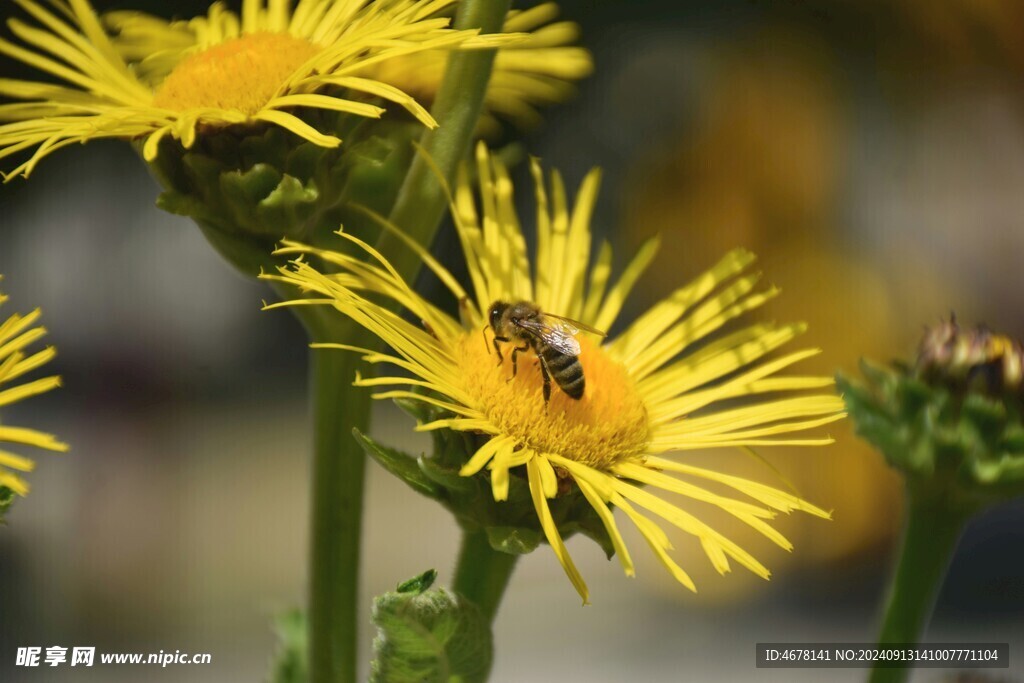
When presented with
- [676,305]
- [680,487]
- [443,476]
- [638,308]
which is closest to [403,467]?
[443,476]

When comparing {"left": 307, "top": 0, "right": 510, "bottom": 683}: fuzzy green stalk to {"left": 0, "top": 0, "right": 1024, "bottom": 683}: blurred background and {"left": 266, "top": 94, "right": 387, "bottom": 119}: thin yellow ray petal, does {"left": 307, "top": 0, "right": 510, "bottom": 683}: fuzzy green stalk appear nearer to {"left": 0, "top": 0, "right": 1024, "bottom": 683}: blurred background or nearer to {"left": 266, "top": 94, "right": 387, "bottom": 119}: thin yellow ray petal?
{"left": 266, "top": 94, "right": 387, "bottom": 119}: thin yellow ray petal

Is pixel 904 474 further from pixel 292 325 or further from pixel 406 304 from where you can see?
pixel 292 325

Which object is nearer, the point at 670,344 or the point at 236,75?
the point at 236,75

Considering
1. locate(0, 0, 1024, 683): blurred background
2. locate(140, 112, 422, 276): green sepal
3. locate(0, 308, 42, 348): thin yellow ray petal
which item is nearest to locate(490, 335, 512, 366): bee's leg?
locate(140, 112, 422, 276): green sepal

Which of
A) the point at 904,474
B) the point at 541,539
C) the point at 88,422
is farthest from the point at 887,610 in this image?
the point at 88,422

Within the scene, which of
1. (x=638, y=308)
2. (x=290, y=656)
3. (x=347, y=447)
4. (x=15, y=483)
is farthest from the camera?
(x=638, y=308)

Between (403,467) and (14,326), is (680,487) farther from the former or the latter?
(14,326)
